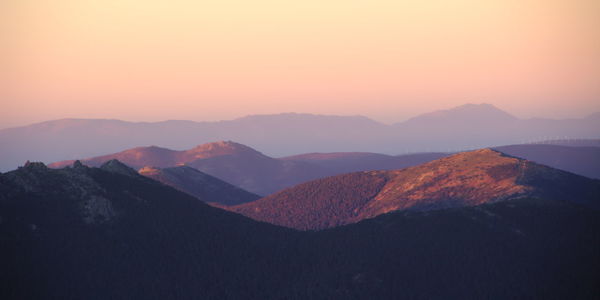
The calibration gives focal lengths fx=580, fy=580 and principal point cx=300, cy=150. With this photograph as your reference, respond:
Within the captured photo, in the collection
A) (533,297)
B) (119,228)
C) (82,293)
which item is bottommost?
(533,297)

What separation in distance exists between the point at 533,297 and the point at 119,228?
13283 centimetres

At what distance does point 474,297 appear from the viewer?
574 feet

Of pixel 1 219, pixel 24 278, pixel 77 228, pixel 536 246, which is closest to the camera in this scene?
pixel 24 278

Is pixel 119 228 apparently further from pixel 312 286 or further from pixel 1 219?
pixel 312 286

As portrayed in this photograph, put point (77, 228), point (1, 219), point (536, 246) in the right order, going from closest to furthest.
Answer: point (1, 219) → point (77, 228) → point (536, 246)

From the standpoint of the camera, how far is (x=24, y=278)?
6270 inches

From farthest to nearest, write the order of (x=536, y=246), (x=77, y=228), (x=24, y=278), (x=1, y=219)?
(x=536, y=246), (x=77, y=228), (x=1, y=219), (x=24, y=278)

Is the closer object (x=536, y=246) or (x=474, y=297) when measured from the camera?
(x=474, y=297)

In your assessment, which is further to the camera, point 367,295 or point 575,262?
point 575,262

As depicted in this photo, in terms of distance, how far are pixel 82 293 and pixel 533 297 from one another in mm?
130980

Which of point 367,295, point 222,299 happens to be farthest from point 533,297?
point 222,299

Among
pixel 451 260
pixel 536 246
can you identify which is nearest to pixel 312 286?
pixel 451 260

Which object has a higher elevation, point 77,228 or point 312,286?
point 77,228

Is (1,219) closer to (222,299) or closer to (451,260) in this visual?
(222,299)
